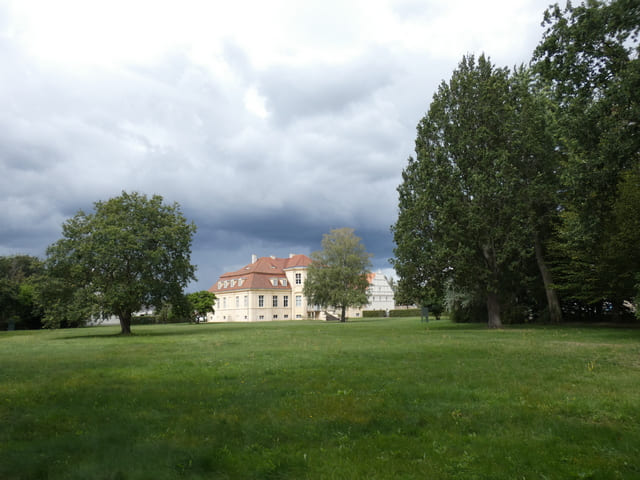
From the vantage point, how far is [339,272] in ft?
216

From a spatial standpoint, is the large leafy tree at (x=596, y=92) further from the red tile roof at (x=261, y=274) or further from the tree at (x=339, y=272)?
the red tile roof at (x=261, y=274)

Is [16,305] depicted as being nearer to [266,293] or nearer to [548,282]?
[266,293]

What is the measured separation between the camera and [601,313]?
38562mm

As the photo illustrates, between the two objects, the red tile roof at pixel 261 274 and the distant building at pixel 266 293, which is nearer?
the distant building at pixel 266 293

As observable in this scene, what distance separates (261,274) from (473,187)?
2945 inches

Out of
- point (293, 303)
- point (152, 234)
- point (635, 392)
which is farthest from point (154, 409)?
point (293, 303)

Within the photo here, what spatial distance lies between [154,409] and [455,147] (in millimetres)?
27085

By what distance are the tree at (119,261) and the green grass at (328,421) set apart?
63.5 feet

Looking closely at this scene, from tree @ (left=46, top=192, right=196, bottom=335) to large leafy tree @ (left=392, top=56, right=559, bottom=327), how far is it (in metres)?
16.8

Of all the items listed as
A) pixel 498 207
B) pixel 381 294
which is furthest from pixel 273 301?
pixel 498 207

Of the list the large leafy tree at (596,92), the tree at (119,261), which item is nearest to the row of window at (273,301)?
the tree at (119,261)

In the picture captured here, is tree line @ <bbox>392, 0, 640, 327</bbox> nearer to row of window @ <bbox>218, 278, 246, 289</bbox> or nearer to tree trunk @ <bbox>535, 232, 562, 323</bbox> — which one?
tree trunk @ <bbox>535, 232, 562, 323</bbox>

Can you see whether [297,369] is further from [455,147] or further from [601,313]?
[601,313]

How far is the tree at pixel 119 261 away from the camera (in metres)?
31.2
